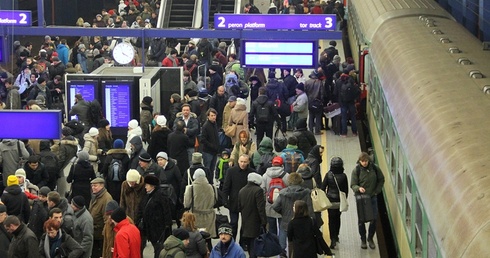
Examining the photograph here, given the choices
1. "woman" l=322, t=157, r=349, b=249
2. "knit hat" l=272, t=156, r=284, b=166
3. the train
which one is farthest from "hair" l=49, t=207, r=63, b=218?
"woman" l=322, t=157, r=349, b=249

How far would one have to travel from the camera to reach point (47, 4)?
44.0m

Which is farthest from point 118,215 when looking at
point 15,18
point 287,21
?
point 15,18

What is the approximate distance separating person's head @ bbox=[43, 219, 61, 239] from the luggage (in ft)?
14.1

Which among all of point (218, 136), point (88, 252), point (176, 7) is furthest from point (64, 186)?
point (176, 7)

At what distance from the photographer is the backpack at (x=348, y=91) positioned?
23.6m

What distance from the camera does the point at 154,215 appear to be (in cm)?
1508

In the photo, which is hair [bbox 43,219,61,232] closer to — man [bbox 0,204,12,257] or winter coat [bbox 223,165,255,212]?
man [bbox 0,204,12,257]

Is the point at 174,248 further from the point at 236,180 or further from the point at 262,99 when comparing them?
the point at 262,99

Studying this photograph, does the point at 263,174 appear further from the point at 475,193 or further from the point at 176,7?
the point at 176,7

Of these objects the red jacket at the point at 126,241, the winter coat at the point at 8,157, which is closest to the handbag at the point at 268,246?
the red jacket at the point at 126,241

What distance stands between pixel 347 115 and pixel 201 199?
9208 millimetres

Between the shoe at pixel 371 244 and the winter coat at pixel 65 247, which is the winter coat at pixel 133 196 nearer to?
the winter coat at pixel 65 247

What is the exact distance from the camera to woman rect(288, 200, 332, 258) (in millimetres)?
14195

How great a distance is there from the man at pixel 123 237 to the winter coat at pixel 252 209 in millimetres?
2376
